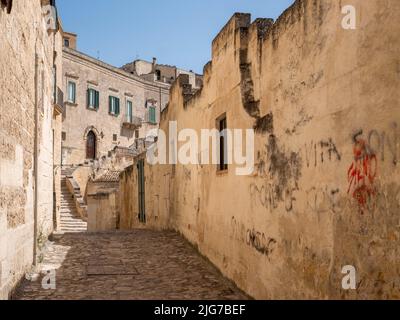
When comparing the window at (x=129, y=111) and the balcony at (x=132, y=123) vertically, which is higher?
Answer: the window at (x=129, y=111)

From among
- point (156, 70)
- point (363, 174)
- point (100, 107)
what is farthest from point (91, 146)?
point (363, 174)

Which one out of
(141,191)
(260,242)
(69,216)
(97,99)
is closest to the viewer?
(260,242)

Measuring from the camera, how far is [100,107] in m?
39.4

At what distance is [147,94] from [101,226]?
85.5 ft

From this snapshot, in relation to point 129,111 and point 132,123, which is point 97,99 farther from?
point 132,123

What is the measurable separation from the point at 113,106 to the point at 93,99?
2.65 m

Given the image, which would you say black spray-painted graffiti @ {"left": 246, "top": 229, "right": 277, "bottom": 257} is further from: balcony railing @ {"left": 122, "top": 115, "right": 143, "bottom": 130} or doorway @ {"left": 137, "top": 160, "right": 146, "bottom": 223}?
balcony railing @ {"left": 122, "top": 115, "right": 143, "bottom": 130}

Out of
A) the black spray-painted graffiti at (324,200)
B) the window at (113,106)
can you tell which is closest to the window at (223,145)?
the black spray-painted graffiti at (324,200)

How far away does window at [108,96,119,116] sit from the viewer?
40.6m

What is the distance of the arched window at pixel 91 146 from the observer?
126 ft

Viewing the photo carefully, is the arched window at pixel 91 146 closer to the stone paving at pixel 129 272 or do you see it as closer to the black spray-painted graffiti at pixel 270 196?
the stone paving at pixel 129 272

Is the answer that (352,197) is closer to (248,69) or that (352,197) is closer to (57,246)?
(248,69)

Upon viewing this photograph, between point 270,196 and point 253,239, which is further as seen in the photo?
point 253,239

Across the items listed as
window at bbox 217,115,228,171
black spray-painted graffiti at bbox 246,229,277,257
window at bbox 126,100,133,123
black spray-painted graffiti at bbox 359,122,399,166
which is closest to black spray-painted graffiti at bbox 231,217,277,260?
black spray-painted graffiti at bbox 246,229,277,257
